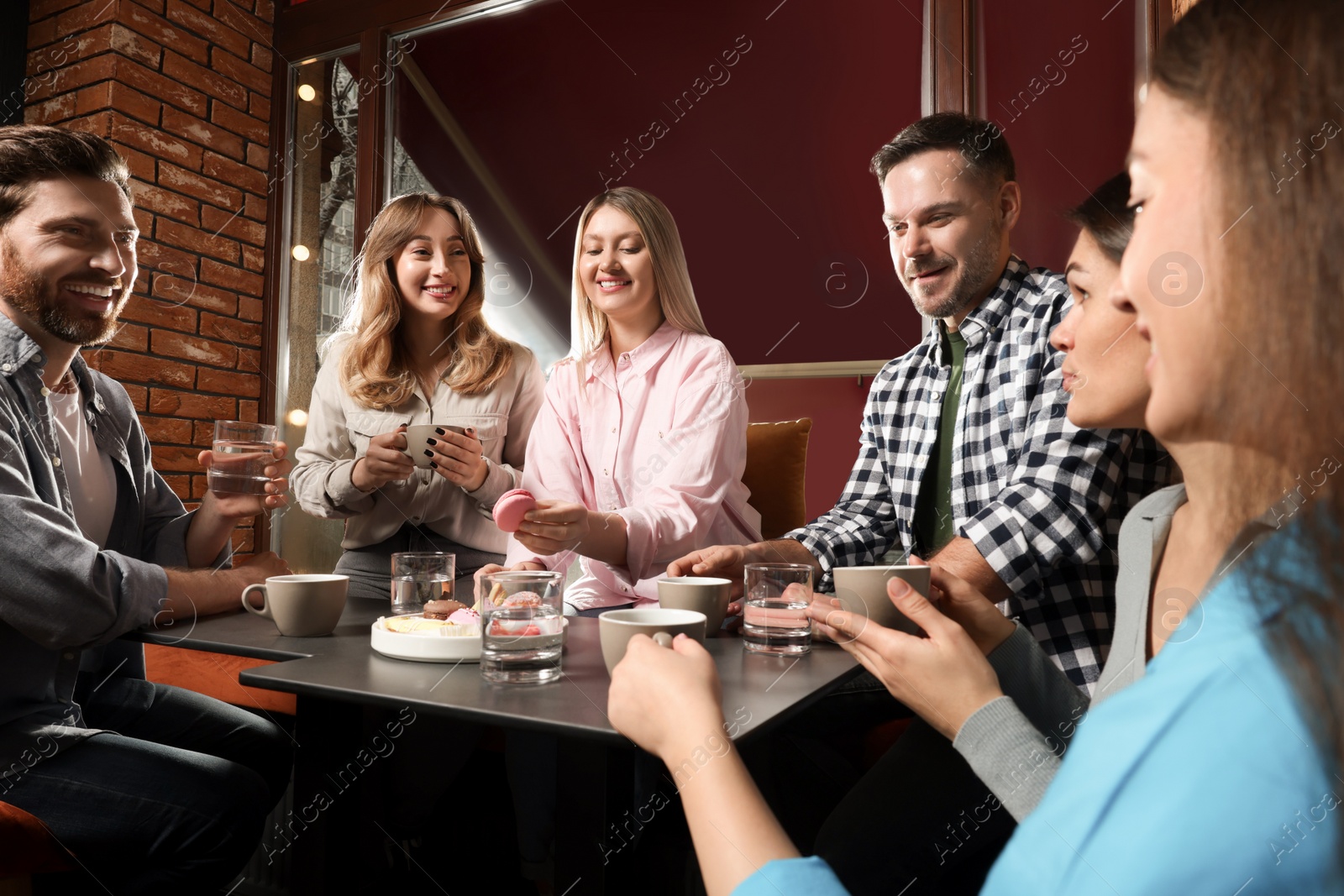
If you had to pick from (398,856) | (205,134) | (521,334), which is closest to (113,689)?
(398,856)

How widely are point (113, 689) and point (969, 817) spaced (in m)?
1.43

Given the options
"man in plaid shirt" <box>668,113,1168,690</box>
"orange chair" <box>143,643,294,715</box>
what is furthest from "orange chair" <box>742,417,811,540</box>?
"orange chair" <box>143,643,294,715</box>

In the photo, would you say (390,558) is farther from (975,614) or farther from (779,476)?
(975,614)

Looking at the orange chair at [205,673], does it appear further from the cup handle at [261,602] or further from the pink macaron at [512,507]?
the pink macaron at [512,507]

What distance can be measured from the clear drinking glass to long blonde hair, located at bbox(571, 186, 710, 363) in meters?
0.82

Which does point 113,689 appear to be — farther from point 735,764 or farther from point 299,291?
point 299,291

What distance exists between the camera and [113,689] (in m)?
1.55

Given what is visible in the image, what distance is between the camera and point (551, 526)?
147 centimetres

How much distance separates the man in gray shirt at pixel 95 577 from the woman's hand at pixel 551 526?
0.46 metres

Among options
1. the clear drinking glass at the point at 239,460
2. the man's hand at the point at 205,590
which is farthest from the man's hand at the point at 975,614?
the clear drinking glass at the point at 239,460

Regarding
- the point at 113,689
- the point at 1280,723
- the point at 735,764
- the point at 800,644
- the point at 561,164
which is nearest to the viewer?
the point at 1280,723

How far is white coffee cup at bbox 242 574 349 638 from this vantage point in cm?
119

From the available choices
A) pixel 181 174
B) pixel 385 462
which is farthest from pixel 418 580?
pixel 181 174

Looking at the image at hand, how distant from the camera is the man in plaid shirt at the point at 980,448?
4.70 ft
